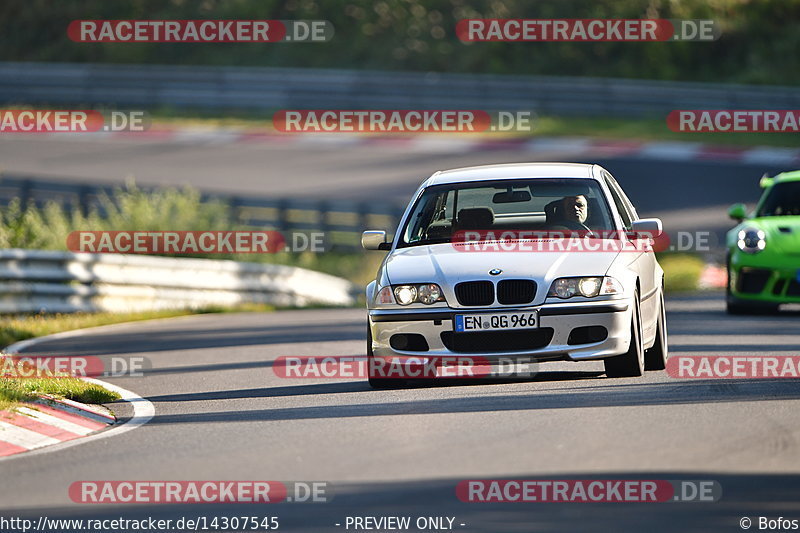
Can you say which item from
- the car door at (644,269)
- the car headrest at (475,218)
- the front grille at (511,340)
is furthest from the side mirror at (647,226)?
the front grille at (511,340)

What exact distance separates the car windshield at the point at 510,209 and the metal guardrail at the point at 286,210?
600 inches

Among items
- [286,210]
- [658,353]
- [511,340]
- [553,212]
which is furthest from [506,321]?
[286,210]

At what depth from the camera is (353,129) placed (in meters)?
39.3

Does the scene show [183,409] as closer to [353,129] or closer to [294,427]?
[294,427]

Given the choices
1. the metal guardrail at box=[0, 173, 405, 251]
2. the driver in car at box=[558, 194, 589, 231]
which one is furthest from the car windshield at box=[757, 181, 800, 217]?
the metal guardrail at box=[0, 173, 405, 251]

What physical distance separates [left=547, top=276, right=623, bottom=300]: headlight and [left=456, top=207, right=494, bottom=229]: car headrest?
3.79 ft

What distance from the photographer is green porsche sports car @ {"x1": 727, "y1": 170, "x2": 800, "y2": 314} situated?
16.1 meters

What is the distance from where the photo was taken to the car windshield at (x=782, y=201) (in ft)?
55.3

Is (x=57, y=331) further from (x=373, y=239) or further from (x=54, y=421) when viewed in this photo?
(x=54, y=421)

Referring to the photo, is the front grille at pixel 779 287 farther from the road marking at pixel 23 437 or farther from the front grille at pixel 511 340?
the road marking at pixel 23 437

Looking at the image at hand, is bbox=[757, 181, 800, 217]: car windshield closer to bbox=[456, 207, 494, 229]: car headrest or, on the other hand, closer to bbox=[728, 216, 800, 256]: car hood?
bbox=[728, 216, 800, 256]: car hood

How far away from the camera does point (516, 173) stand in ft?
37.6

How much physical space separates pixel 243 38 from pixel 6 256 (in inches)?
1105

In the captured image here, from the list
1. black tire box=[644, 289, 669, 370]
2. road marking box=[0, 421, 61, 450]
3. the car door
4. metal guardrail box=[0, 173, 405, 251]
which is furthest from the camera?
metal guardrail box=[0, 173, 405, 251]
